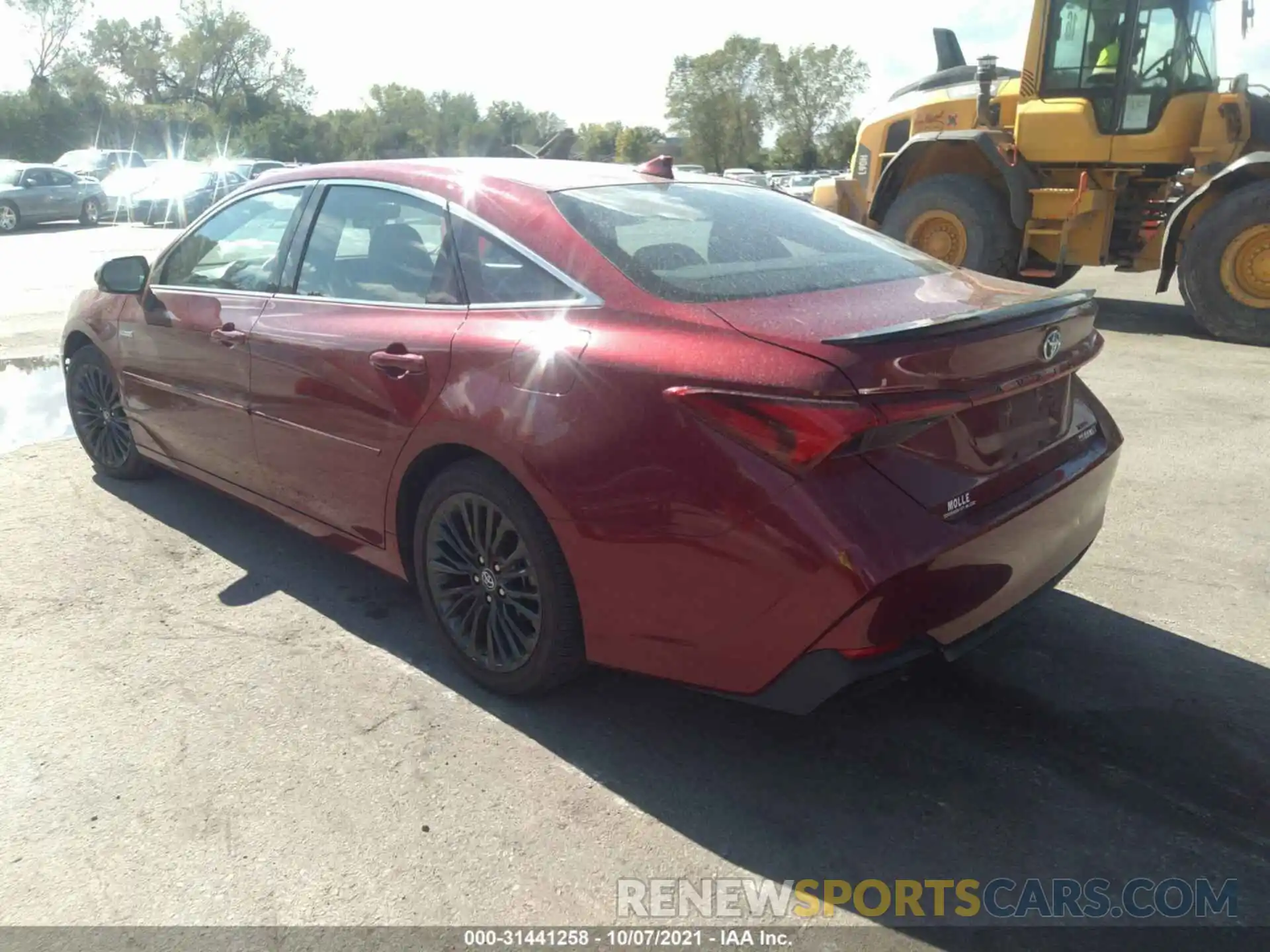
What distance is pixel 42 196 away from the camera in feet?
79.5

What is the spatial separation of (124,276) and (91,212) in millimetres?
24645

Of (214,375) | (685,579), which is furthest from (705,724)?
(214,375)

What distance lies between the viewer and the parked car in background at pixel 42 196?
78.0 feet

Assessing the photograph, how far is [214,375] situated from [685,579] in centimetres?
250

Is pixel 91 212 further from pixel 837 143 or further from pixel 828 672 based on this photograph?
pixel 837 143

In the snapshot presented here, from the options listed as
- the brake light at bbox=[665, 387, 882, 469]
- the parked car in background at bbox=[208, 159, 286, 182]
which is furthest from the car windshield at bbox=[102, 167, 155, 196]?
the brake light at bbox=[665, 387, 882, 469]

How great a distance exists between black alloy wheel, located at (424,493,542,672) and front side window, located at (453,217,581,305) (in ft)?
2.01

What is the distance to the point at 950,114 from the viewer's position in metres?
10.7

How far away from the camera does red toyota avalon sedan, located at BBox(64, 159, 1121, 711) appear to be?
7.73 feet

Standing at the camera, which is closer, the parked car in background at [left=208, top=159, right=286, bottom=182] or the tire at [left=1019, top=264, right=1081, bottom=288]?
the tire at [left=1019, top=264, right=1081, bottom=288]

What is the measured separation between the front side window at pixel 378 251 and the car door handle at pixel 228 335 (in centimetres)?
34

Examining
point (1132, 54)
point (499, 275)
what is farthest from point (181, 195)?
point (499, 275)

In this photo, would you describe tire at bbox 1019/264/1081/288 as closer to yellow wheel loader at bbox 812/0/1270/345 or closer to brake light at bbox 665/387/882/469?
yellow wheel loader at bbox 812/0/1270/345

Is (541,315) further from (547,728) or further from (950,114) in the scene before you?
(950,114)
